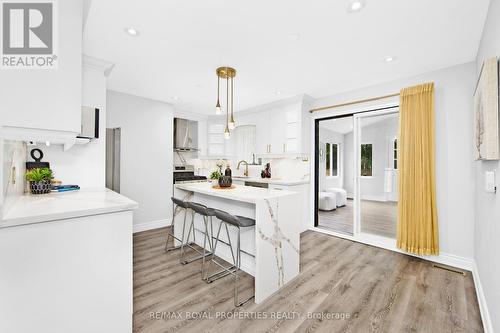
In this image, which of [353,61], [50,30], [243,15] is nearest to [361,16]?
[353,61]

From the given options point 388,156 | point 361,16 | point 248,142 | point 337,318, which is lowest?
point 337,318

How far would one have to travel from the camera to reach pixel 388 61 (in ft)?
8.64

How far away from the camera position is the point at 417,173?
2.82m

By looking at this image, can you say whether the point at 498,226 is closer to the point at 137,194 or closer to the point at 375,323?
the point at 375,323

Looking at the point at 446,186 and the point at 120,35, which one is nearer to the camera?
the point at 120,35

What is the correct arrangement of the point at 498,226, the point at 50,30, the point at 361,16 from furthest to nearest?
the point at 361,16 < the point at 498,226 < the point at 50,30

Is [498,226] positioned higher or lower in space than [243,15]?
lower

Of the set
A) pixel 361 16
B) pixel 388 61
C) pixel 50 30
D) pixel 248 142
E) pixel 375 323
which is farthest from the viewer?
pixel 248 142

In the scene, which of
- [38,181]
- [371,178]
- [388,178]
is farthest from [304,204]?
[38,181]

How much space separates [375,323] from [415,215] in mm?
1791

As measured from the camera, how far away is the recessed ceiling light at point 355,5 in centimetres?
166

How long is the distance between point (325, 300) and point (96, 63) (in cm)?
364

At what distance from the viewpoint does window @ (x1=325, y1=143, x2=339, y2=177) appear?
662 centimetres

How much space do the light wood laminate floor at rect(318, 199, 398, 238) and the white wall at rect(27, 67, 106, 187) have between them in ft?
12.9
